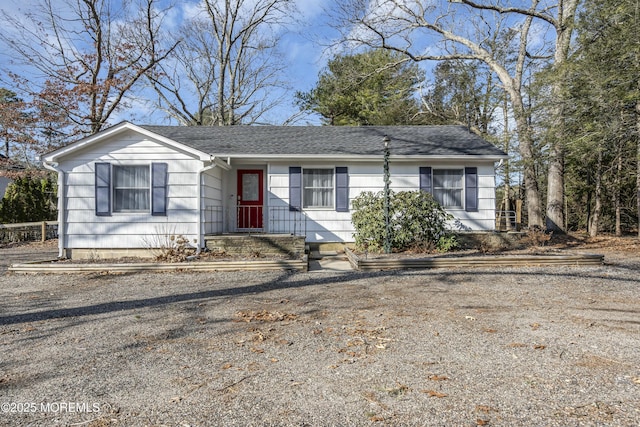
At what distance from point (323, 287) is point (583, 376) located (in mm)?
3850

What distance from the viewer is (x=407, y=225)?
30.3 feet

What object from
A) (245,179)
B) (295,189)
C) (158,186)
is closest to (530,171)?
(295,189)

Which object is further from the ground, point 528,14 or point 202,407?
point 528,14

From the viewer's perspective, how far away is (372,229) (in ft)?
30.7

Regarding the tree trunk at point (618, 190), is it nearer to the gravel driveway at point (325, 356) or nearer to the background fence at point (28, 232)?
the gravel driveway at point (325, 356)

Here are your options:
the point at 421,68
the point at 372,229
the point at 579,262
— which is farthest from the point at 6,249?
the point at 421,68

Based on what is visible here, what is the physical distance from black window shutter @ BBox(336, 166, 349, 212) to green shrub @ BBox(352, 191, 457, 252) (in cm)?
112

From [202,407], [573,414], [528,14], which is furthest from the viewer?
[528,14]

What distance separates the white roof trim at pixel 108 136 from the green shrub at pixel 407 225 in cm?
425

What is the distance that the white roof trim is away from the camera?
8.71 meters

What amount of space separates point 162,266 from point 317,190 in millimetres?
4735

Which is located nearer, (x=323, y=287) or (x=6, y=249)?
(x=323, y=287)

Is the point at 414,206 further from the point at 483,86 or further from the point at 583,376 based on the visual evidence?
the point at 483,86

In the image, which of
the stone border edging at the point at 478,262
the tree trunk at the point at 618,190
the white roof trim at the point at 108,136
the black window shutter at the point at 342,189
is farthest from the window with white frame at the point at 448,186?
the tree trunk at the point at 618,190
